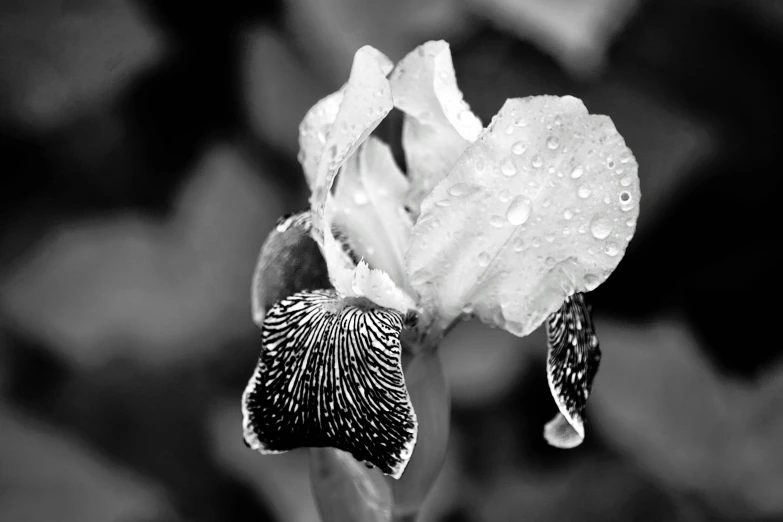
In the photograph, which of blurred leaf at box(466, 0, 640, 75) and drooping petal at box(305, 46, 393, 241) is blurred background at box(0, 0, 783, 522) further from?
drooping petal at box(305, 46, 393, 241)

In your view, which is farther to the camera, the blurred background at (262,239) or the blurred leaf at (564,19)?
the blurred background at (262,239)

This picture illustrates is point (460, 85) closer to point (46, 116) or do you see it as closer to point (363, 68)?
point (46, 116)

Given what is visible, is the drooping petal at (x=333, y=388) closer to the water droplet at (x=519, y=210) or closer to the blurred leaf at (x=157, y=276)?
the water droplet at (x=519, y=210)

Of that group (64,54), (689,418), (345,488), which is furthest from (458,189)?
(64,54)

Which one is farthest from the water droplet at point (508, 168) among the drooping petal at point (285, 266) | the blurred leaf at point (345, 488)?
the blurred leaf at point (345, 488)

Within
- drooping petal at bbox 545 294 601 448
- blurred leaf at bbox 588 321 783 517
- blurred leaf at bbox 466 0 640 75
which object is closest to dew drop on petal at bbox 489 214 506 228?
drooping petal at bbox 545 294 601 448
